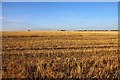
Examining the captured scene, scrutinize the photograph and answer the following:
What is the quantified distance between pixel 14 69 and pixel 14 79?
1.13m

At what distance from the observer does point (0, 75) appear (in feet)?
24.7

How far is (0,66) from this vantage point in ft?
29.3

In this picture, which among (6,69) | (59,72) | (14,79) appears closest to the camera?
(14,79)

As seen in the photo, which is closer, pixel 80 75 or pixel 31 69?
pixel 80 75

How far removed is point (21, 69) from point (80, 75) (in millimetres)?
1959

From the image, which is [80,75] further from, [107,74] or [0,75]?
[0,75]

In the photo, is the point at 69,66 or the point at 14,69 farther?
the point at 69,66

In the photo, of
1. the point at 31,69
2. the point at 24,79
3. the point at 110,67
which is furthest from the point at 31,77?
the point at 110,67

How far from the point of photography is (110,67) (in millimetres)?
8719

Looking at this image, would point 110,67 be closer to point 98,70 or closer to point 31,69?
point 98,70

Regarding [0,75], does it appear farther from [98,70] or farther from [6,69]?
[98,70]

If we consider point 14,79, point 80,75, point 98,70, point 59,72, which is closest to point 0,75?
point 14,79

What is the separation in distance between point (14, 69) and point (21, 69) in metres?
0.25

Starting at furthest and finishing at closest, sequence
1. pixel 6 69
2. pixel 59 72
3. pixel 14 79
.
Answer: pixel 6 69 → pixel 59 72 → pixel 14 79
